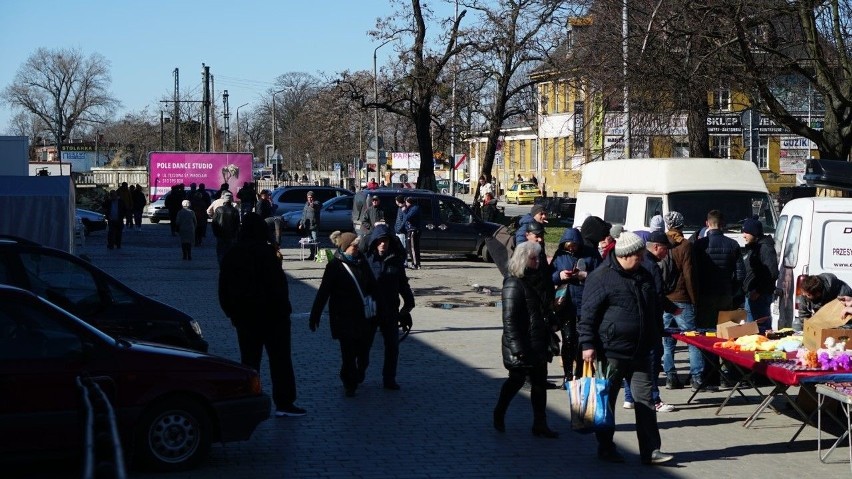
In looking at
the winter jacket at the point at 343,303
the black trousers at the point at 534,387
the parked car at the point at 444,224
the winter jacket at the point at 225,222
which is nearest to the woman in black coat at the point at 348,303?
the winter jacket at the point at 343,303

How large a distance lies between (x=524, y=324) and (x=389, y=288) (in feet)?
10.5

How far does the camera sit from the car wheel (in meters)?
8.28

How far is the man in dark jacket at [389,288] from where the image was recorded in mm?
12039

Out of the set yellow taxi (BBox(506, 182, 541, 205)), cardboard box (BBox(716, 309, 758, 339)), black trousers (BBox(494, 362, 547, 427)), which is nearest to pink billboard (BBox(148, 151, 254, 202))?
yellow taxi (BBox(506, 182, 541, 205))

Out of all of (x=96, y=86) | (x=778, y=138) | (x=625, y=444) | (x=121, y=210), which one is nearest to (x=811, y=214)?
(x=625, y=444)

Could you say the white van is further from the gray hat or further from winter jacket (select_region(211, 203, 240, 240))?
winter jacket (select_region(211, 203, 240, 240))

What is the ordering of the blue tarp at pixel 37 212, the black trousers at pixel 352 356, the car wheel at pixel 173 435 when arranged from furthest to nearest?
the blue tarp at pixel 37 212
the black trousers at pixel 352 356
the car wheel at pixel 173 435

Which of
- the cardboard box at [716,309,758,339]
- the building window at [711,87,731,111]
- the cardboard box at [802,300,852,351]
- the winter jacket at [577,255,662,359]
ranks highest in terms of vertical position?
the building window at [711,87,731,111]

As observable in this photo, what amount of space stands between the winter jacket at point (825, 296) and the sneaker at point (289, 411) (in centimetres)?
486

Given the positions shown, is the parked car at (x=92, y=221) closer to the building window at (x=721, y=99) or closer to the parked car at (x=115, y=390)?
the building window at (x=721, y=99)

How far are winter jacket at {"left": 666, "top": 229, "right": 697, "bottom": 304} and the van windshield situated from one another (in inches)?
294

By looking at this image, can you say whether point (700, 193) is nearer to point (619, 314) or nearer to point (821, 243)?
point (821, 243)

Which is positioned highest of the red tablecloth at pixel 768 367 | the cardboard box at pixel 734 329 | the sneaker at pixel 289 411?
the cardboard box at pixel 734 329

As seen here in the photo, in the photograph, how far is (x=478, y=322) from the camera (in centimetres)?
1822
